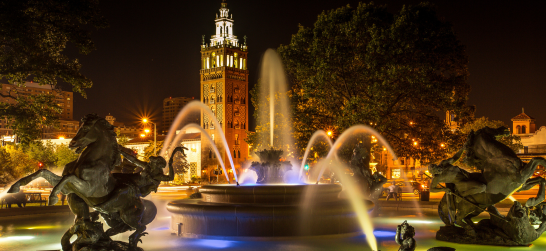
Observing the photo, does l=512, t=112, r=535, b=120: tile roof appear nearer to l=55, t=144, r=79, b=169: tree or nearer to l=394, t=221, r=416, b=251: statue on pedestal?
l=55, t=144, r=79, b=169: tree

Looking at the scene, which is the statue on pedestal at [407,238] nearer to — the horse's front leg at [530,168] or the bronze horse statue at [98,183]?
the horse's front leg at [530,168]

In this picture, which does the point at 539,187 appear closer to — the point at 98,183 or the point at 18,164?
the point at 98,183

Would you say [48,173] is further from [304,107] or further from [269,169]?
[304,107]

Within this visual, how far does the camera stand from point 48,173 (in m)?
8.16

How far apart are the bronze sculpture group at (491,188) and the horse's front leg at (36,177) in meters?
7.39

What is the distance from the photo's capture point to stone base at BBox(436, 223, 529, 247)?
1082 centimetres

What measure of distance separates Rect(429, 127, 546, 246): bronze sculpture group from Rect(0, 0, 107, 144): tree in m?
15.1

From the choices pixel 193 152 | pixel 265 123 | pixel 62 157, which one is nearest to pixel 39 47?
pixel 265 123

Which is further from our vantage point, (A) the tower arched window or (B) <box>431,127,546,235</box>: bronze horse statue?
(A) the tower arched window

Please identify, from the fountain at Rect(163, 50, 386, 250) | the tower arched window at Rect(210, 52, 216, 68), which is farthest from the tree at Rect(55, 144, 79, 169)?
the fountain at Rect(163, 50, 386, 250)

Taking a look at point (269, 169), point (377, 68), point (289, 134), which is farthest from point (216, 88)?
point (269, 169)

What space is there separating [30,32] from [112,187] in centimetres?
1230

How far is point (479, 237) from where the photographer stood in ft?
36.3

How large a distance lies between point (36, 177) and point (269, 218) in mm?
5869
